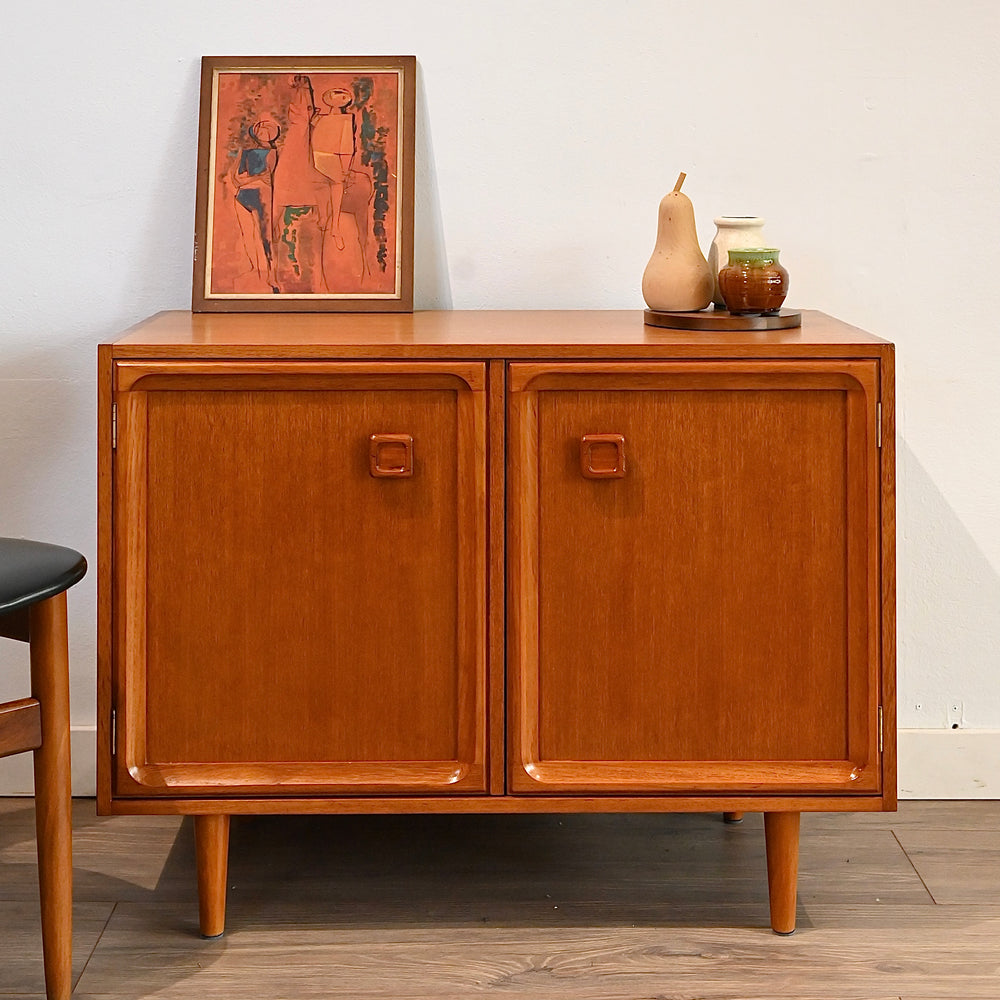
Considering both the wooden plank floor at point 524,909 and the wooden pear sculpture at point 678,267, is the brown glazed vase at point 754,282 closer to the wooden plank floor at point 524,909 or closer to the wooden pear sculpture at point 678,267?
the wooden pear sculpture at point 678,267

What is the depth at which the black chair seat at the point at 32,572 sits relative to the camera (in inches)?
51.5

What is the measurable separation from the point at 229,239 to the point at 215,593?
617 millimetres

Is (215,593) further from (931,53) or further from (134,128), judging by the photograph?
Answer: (931,53)

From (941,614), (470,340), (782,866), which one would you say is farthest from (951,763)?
(470,340)

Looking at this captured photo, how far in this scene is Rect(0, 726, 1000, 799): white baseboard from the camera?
6.66ft

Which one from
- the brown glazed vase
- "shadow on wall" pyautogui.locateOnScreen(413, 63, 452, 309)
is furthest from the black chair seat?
the brown glazed vase

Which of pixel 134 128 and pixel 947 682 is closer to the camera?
pixel 134 128

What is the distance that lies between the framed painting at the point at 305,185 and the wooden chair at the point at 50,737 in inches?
23.0

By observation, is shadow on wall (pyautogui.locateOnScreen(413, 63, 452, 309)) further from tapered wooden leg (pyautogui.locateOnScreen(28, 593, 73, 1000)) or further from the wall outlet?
the wall outlet

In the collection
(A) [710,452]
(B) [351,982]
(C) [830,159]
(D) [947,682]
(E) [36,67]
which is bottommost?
(B) [351,982]

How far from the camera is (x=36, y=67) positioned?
1893mm

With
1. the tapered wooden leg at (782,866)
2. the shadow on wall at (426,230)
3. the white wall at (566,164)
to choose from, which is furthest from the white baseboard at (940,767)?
the shadow on wall at (426,230)

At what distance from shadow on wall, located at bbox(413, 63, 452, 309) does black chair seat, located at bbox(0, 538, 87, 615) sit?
2.39ft

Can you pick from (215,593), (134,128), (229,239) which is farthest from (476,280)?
(215,593)
